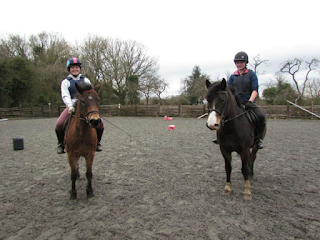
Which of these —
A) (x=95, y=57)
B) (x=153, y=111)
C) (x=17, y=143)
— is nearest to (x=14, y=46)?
(x=95, y=57)

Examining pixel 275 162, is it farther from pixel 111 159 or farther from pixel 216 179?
pixel 111 159

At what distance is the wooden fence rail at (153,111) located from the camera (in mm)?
23062

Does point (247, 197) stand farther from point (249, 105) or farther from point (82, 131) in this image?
point (82, 131)

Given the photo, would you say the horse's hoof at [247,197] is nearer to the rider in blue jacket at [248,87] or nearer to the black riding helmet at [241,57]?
the rider in blue jacket at [248,87]

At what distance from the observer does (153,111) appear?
2798 cm

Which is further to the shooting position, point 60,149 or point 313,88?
point 313,88

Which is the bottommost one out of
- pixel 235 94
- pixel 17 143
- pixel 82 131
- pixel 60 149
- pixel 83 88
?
pixel 17 143

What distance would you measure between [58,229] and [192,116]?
24.3 meters

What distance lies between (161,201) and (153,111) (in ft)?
80.0

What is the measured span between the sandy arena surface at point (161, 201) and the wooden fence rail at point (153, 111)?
18.8m

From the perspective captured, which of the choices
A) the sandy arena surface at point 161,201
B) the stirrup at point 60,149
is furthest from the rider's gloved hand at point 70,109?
the sandy arena surface at point 161,201

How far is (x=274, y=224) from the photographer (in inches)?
116

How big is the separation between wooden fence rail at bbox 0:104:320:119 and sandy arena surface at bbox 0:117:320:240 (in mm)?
18848

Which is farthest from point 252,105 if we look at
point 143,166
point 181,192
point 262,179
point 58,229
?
point 58,229
